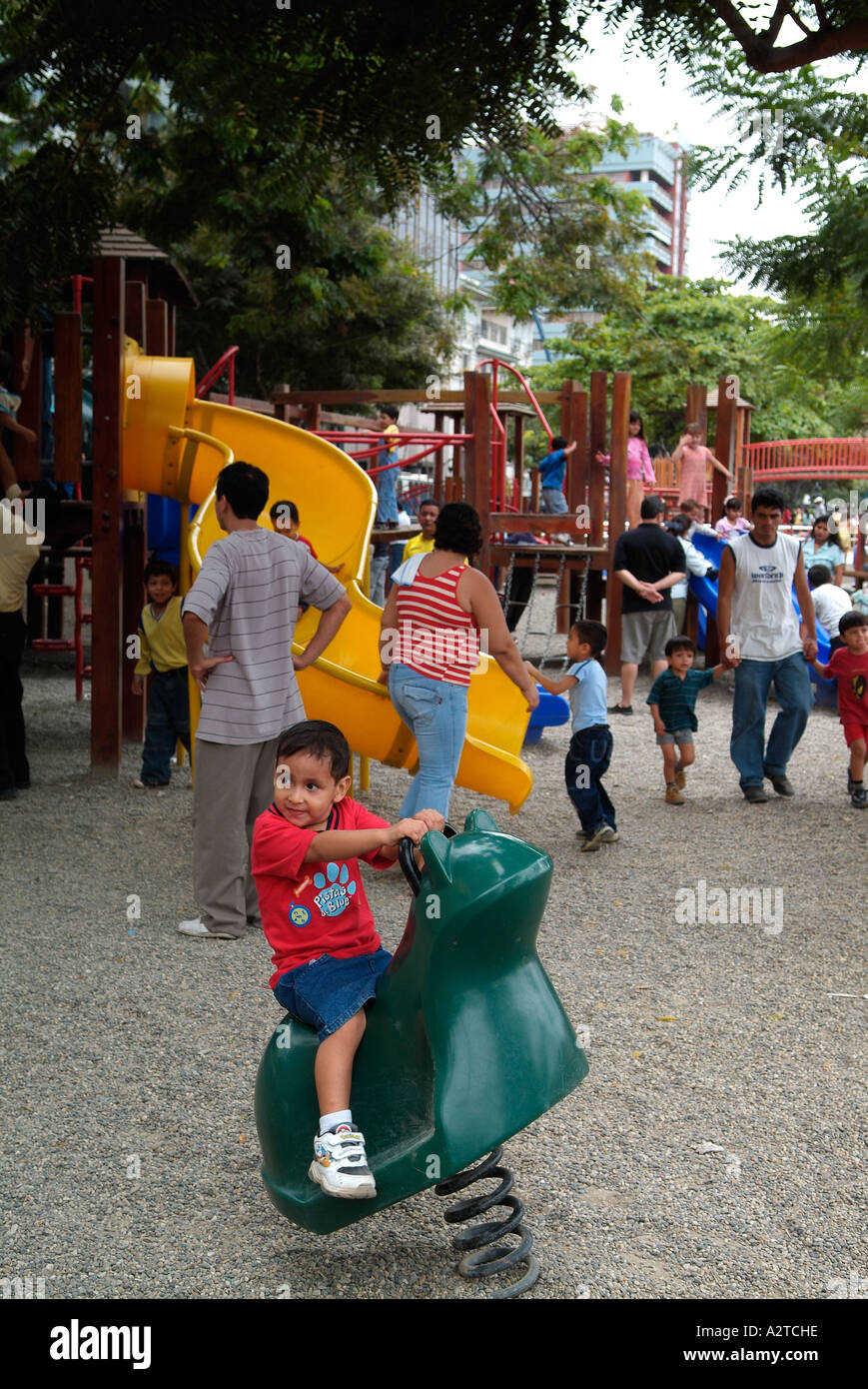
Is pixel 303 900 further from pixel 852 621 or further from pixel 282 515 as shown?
pixel 852 621

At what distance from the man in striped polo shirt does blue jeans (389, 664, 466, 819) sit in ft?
1.83

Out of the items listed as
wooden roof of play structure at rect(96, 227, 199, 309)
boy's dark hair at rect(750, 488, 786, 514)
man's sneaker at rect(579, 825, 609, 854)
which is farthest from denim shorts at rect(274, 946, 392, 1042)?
wooden roof of play structure at rect(96, 227, 199, 309)

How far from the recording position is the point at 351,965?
3.02 metres

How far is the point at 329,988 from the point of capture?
295 centimetres

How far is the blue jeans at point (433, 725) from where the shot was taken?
574cm

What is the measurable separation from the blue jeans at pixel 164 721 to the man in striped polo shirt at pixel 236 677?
8.97ft

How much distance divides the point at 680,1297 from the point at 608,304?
20.8 metres

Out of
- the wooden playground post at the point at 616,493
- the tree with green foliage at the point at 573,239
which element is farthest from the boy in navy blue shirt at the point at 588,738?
the tree with green foliage at the point at 573,239

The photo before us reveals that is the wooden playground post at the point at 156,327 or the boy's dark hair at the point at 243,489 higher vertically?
the wooden playground post at the point at 156,327

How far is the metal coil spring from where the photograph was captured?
292cm

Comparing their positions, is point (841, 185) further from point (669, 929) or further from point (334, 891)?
point (334, 891)

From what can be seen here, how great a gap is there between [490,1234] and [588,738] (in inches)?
173

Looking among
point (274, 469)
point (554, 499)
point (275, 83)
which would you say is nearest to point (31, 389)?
point (274, 469)

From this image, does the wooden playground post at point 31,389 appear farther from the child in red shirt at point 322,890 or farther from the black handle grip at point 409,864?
the black handle grip at point 409,864
